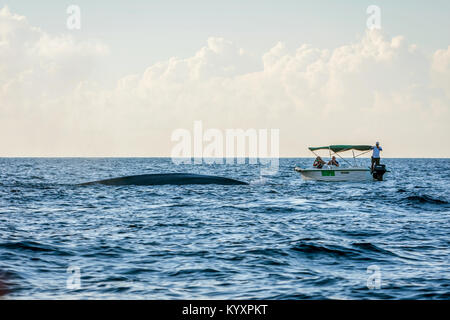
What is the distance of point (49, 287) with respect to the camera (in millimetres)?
9086

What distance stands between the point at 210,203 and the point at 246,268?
1407 centimetres

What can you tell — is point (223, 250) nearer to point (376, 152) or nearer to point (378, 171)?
point (376, 152)

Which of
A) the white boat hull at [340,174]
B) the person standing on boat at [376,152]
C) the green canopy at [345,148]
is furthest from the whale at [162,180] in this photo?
the person standing on boat at [376,152]

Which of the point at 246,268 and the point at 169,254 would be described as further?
the point at 169,254

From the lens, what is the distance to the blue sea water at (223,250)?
905 cm

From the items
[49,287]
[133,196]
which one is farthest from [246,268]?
[133,196]

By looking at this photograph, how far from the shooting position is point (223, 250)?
41.8ft

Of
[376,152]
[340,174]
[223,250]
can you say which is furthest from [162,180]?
[223,250]

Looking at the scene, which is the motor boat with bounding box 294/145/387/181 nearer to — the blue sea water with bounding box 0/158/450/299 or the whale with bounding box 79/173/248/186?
the whale with bounding box 79/173/248/186

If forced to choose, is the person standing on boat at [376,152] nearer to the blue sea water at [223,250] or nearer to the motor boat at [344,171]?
the motor boat at [344,171]

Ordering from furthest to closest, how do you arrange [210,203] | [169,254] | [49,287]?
[210,203] < [169,254] < [49,287]
